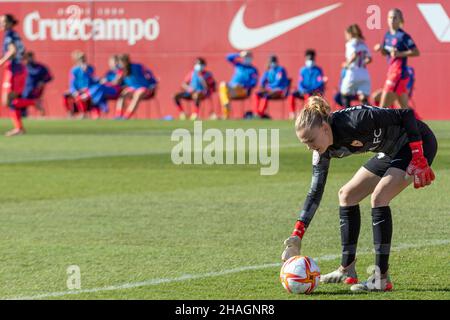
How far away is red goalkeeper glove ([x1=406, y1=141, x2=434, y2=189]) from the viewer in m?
7.68

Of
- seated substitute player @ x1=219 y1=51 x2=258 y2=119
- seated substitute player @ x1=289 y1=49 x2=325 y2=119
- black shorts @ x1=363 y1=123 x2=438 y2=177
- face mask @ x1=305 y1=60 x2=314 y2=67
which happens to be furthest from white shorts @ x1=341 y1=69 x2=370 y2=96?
black shorts @ x1=363 y1=123 x2=438 y2=177

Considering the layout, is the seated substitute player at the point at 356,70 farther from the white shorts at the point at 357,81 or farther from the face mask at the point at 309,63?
the face mask at the point at 309,63

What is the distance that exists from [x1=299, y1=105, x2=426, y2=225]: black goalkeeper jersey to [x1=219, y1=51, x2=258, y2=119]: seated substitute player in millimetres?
25200

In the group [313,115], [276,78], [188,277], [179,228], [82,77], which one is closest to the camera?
[313,115]

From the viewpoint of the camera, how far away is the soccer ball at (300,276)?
7.92m

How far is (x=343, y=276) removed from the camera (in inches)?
328

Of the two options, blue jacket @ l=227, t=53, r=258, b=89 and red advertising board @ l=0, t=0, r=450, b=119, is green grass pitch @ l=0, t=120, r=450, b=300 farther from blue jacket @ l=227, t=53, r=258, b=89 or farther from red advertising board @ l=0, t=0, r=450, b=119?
blue jacket @ l=227, t=53, r=258, b=89

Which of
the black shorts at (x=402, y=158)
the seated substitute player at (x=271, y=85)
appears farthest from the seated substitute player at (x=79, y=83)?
the black shorts at (x=402, y=158)

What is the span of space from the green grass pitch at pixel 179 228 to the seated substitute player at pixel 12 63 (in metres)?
4.02

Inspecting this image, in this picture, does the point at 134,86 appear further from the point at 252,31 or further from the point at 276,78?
the point at 276,78

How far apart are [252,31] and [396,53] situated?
13508mm

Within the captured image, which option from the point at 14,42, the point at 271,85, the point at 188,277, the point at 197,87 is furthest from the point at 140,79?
the point at 188,277
